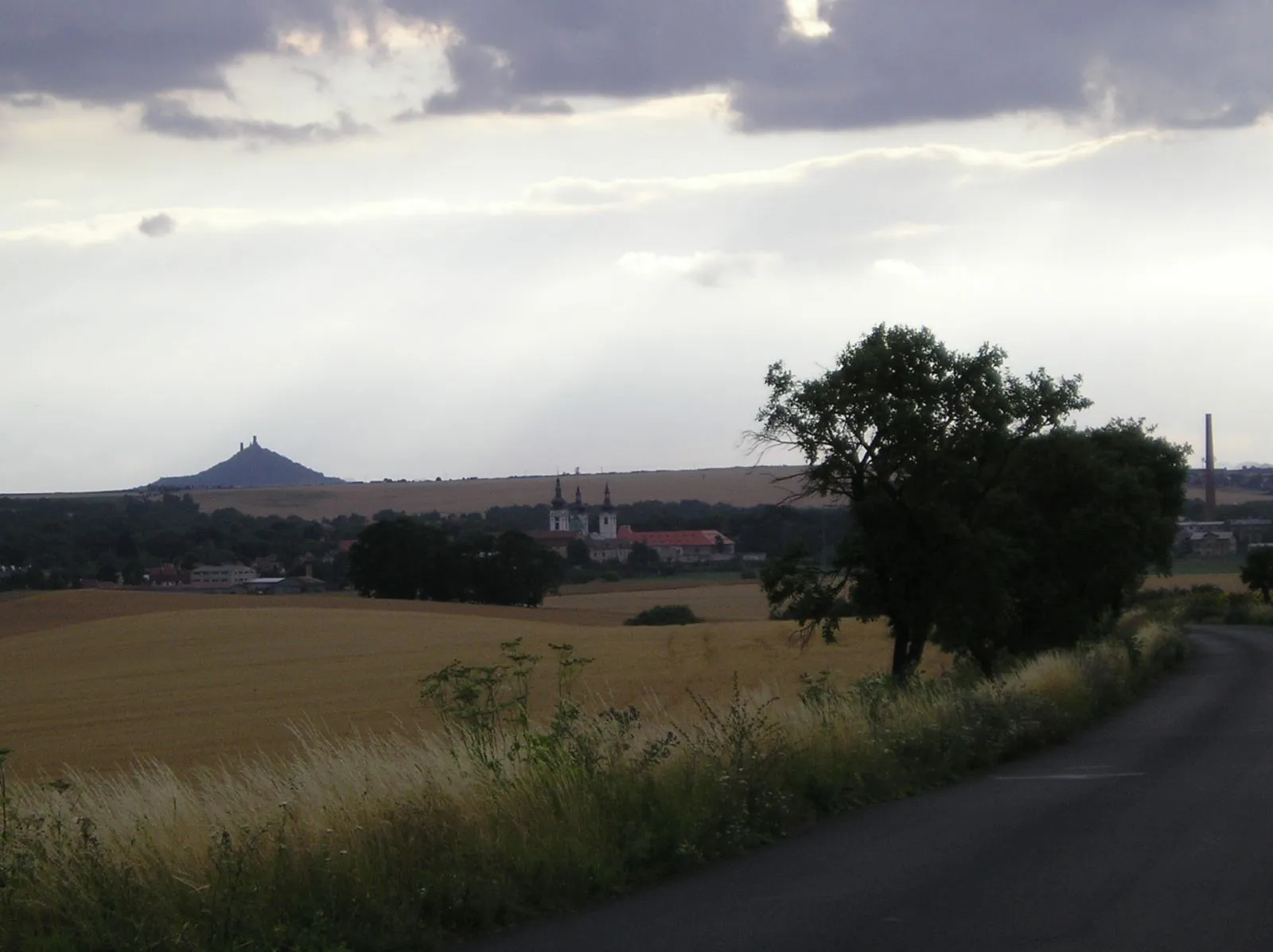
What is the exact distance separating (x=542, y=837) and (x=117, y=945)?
117 inches

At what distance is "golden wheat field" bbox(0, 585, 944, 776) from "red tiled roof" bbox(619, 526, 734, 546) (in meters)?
70.9

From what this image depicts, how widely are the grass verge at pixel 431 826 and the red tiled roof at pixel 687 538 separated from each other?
133645 millimetres

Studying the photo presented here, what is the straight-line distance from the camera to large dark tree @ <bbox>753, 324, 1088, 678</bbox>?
82.8 ft

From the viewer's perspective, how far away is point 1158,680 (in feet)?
102

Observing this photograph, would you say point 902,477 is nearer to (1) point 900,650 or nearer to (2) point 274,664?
(1) point 900,650

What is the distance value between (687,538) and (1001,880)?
148324 millimetres

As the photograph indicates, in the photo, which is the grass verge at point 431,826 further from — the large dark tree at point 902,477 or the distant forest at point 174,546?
the distant forest at point 174,546

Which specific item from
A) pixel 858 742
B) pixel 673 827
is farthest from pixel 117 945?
pixel 858 742

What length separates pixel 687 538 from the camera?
158m

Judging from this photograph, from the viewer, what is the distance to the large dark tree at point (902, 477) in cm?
2525

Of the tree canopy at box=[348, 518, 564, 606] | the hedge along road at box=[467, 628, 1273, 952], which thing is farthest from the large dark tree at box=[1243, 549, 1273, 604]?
the hedge along road at box=[467, 628, 1273, 952]

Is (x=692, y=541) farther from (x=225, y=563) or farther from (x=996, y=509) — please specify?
(x=996, y=509)

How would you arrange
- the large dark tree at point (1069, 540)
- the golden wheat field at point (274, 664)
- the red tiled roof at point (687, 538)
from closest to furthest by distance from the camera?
1. the golden wheat field at point (274, 664)
2. the large dark tree at point (1069, 540)
3. the red tiled roof at point (687, 538)

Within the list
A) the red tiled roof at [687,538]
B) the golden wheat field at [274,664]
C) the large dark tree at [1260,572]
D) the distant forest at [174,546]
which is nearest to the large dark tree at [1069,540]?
the golden wheat field at [274,664]
